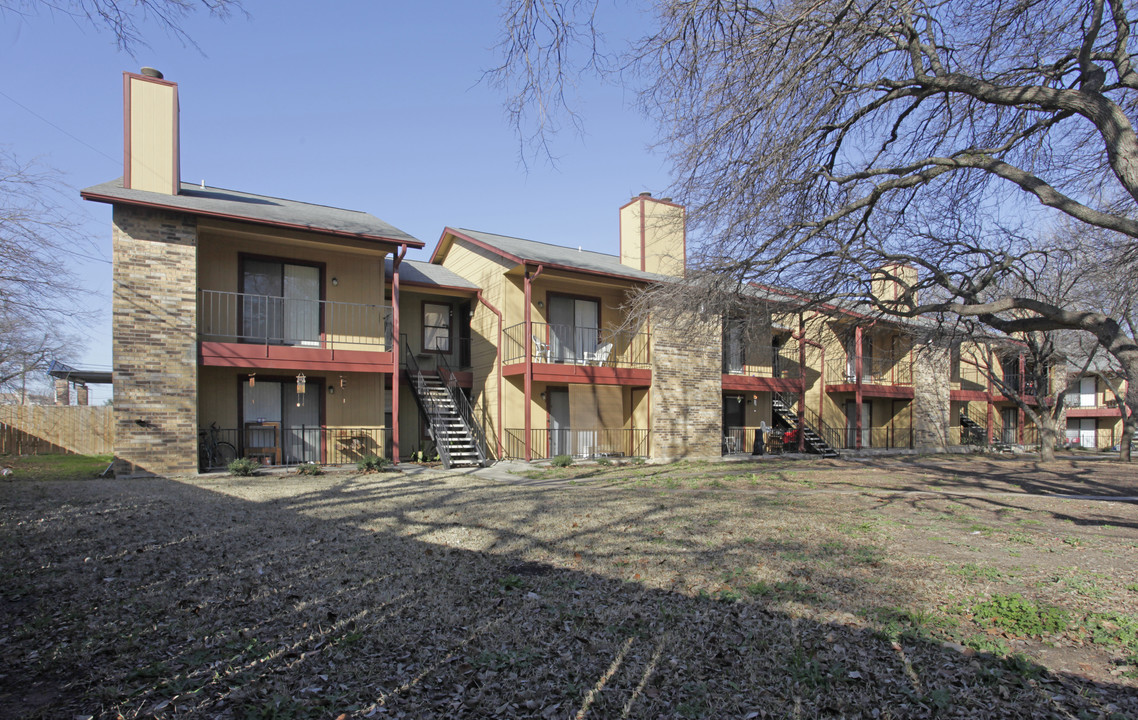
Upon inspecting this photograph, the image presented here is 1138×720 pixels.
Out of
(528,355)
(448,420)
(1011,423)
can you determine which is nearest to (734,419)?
(528,355)

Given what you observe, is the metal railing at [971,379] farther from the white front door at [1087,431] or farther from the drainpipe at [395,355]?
the drainpipe at [395,355]

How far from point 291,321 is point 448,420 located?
4.65 meters

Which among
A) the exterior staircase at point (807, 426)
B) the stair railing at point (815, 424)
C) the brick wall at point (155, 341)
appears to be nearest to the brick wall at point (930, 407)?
the stair railing at point (815, 424)

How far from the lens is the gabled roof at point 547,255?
17.5 metres

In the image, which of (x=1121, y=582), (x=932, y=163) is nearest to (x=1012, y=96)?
(x=932, y=163)

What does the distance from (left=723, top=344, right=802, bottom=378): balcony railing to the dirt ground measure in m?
14.1

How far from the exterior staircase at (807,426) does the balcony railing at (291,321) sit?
49.0 ft

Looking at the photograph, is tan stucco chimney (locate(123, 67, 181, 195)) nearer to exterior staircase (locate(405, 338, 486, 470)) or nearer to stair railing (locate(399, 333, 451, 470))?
stair railing (locate(399, 333, 451, 470))

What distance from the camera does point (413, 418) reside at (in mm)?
18547

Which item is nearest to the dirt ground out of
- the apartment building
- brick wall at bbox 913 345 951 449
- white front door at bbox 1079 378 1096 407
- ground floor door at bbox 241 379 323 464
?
the apartment building

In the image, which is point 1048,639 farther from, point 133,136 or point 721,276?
point 133,136

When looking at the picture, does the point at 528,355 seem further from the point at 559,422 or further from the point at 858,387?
the point at 858,387

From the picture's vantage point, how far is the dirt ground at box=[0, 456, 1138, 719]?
11.0 feet

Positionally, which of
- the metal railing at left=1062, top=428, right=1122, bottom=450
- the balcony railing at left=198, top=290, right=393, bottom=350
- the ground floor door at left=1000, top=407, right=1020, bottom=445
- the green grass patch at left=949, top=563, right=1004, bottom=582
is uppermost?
the balcony railing at left=198, top=290, right=393, bottom=350
